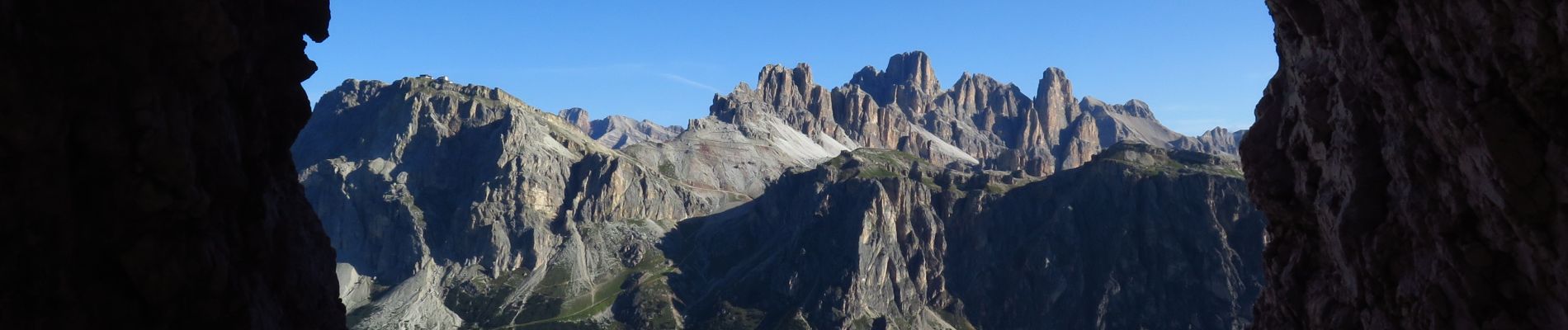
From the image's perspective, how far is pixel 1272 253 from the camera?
51812 mm

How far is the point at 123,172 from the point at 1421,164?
127 feet

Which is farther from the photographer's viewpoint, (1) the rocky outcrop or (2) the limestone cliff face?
(1) the rocky outcrop

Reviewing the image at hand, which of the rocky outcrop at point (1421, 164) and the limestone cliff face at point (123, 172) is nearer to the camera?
the limestone cliff face at point (123, 172)

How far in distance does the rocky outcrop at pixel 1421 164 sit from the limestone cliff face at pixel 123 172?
3488 centimetres

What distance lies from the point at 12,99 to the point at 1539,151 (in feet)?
125

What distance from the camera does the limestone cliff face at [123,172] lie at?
24328 millimetres

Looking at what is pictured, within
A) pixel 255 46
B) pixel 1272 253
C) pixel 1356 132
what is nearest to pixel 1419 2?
pixel 1356 132

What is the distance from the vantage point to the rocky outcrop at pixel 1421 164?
2794cm

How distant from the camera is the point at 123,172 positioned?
27172mm

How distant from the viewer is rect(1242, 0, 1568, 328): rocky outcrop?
2794 cm

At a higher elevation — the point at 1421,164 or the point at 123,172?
the point at 1421,164

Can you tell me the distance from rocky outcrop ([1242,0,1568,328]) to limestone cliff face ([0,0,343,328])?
1373 inches

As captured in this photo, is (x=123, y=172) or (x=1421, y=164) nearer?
(x=123, y=172)

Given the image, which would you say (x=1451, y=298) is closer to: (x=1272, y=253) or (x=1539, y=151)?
(x=1539, y=151)
